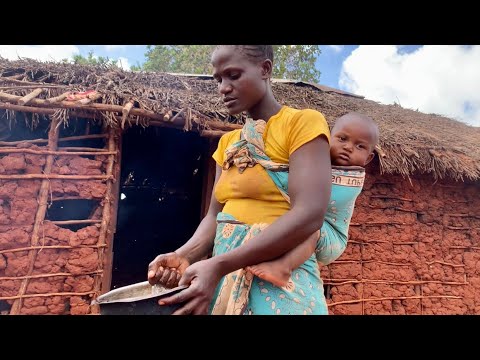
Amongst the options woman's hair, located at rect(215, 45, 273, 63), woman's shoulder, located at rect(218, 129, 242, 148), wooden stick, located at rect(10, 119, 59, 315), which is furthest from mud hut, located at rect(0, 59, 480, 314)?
woman's hair, located at rect(215, 45, 273, 63)

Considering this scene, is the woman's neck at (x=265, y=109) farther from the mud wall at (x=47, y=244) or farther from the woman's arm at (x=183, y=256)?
the mud wall at (x=47, y=244)

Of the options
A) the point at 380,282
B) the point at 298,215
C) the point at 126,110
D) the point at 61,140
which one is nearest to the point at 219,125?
the point at 126,110

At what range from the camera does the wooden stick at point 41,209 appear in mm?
4555

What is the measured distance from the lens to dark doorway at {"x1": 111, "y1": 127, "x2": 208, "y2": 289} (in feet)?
27.3

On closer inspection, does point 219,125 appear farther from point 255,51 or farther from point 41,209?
point 255,51

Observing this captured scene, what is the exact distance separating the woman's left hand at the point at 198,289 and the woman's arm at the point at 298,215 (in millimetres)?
27

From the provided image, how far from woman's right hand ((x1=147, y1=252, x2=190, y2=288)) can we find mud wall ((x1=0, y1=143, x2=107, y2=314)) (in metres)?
3.56

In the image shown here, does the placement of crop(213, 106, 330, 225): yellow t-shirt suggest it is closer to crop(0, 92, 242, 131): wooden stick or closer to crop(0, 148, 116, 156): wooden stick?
crop(0, 92, 242, 131): wooden stick

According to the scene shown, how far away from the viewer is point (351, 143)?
5.80 feet

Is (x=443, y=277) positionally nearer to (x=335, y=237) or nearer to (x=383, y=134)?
(x=383, y=134)

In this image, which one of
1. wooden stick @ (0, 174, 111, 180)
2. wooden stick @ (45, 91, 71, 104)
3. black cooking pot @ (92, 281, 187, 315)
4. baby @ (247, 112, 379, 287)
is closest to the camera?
black cooking pot @ (92, 281, 187, 315)

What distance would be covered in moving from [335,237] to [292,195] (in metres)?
0.25

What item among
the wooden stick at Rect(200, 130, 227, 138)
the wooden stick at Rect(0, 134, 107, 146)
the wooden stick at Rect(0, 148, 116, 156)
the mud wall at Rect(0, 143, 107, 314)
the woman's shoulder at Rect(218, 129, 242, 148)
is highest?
the wooden stick at Rect(200, 130, 227, 138)

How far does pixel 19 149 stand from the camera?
4738mm
